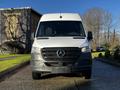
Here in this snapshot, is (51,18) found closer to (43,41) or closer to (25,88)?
(43,41)

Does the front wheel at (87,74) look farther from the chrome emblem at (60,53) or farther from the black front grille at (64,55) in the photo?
the chrome emblem at (60,53)

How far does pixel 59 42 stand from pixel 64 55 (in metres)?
0.59

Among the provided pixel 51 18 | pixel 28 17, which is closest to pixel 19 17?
pixel 28 17

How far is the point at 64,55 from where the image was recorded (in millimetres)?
12445

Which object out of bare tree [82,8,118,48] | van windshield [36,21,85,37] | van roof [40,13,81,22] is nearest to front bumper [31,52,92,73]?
van windshield [36,21,85,37]

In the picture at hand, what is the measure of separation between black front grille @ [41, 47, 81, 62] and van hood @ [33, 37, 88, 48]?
156 millimetres

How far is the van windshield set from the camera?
13891 mm

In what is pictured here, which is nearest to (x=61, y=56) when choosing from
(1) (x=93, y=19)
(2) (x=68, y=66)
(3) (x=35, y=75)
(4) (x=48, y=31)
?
(2) (x=68, y=66)

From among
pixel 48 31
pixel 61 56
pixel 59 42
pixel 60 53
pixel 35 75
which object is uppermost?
pixel 48 31

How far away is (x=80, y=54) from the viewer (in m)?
12.5

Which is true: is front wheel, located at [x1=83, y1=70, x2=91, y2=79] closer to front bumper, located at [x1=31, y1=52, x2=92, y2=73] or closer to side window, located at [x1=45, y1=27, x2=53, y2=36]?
front bumper, located at [x1=31, y1=52, x2=92, y2=73]

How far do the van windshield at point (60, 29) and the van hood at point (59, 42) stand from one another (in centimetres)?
56

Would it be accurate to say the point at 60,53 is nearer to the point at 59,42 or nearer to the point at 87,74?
the point at 59,42

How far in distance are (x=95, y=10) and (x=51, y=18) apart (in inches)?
2767
